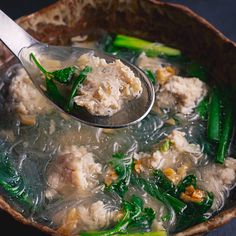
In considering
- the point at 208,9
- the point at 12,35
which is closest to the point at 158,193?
the point at 12,35

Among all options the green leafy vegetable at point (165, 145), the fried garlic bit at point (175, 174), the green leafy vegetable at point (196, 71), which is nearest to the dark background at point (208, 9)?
the green leafy vegetable at point (196, 71)

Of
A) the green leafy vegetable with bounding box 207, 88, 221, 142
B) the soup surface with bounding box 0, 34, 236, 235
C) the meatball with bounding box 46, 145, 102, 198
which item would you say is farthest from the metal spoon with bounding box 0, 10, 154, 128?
the green leafy vegetable with bounding box 207, 88, 221, 142

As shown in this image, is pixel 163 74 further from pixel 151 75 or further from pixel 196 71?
pixel 196 71

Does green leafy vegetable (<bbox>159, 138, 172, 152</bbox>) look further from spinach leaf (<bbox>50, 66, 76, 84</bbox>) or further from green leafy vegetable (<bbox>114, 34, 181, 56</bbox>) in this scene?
green leafy vegetable (<bbox>114, 34, 181, 56</bbox>)

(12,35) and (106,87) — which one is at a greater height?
(12,35)

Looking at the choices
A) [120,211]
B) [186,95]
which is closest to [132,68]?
[186,95]

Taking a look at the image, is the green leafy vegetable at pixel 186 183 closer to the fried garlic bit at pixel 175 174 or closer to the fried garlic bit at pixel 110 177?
the fried garlic bit at pixel 175 174

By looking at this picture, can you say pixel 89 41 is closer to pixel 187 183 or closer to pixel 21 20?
pixel 21 20
